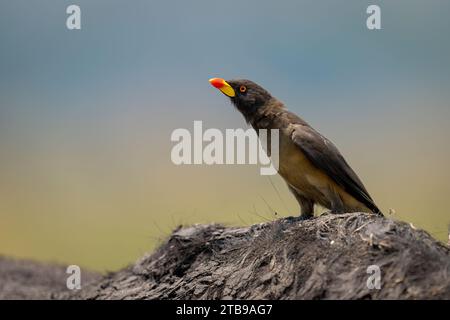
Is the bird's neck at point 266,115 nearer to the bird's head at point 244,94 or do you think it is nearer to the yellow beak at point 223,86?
the bird's head at point 244,94

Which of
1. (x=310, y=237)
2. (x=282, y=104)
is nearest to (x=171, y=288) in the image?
(x=310, y=237)

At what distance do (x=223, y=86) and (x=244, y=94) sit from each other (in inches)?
12.9

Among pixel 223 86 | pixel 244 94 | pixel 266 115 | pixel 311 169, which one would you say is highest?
pixel 223 86

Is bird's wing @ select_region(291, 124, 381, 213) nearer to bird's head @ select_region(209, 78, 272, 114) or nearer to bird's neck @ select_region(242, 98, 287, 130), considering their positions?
bird's neck @ select_region(242, 98, 287, 130)

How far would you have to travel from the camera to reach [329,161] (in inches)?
305

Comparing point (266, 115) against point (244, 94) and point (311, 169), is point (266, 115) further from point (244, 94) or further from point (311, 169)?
point (311, 169)

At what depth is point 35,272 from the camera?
42.9 feet

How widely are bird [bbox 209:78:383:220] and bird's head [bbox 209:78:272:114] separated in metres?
0.12

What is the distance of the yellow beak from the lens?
8.43m

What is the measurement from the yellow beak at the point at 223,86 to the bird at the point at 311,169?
18.2 inches

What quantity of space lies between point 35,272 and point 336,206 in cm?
799

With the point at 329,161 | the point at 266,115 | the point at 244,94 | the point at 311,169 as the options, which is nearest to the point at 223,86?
the point at 244,94

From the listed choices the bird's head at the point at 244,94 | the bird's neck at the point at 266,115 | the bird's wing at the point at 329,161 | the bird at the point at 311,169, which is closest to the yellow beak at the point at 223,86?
the bird's head at the point at 244,94
